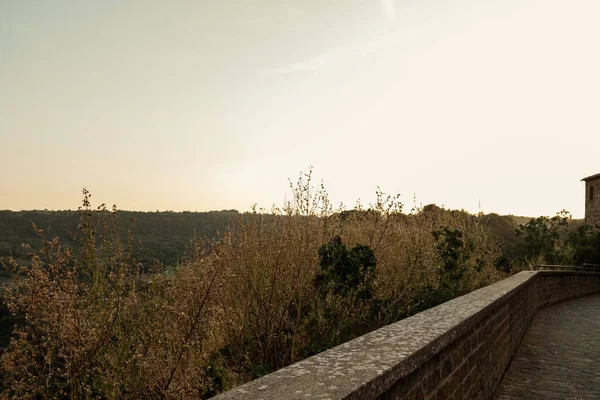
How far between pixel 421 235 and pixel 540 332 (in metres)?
2.90

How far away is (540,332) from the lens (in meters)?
9.12

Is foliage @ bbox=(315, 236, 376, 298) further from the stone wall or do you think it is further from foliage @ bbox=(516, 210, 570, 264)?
foliage @ bbox=(516, 210, 570, 264)

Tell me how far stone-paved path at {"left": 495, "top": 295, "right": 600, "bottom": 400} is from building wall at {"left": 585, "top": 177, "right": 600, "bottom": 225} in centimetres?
3039

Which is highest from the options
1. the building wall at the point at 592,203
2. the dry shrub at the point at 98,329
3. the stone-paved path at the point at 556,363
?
the building wall at the point at 592,203

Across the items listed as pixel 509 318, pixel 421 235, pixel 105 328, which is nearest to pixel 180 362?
pixel 105 328

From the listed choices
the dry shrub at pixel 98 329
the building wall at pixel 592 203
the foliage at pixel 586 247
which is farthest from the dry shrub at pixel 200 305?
the building wall at pixel 592 203

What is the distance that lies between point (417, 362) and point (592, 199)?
4161 cm

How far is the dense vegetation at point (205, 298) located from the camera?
3869 millimetres

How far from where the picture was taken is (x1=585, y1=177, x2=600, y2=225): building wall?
3706cm

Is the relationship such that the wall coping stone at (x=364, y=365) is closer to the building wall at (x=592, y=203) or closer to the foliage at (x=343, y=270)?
the foliage at (x=343, y=270)

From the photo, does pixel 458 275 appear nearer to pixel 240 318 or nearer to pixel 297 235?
pixel 297 235

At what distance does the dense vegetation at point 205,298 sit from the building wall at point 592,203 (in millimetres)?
33882

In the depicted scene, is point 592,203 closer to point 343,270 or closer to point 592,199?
point 592,199

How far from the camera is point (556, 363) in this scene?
6633 mm
